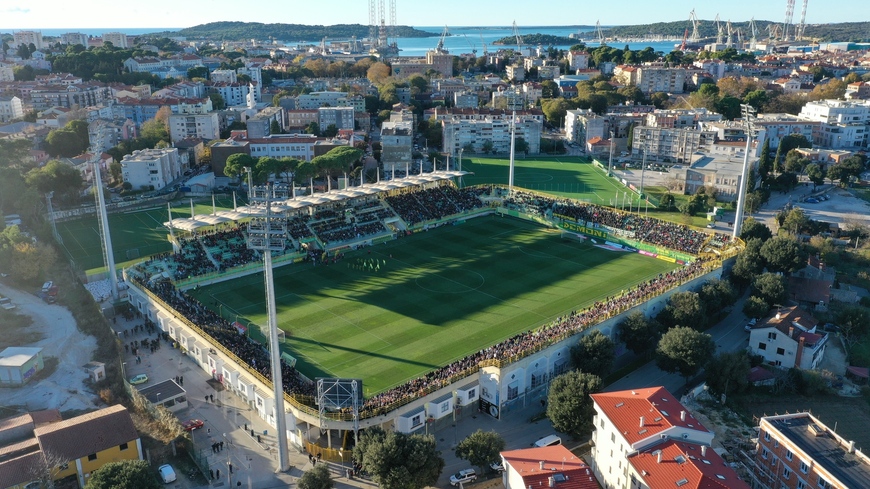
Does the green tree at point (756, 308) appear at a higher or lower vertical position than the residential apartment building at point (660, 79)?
lower

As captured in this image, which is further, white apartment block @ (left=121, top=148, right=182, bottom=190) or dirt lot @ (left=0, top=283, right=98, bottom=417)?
white apartment block @ (left=121, top=148, right=182, bottom=190)

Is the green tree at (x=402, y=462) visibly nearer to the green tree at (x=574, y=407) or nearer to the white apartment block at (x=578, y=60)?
the green tree at (x=574, y=407)

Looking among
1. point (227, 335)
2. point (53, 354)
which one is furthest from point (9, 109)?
point (227, 335)

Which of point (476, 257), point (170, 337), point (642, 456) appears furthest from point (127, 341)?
point (642, 456)

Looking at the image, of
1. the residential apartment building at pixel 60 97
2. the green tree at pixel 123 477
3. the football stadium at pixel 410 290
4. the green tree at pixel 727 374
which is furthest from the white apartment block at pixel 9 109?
the green tree at pixel 727 374

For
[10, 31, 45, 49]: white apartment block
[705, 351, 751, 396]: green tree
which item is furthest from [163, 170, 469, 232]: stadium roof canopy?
[10, 31, 45, 49]: white apartment block

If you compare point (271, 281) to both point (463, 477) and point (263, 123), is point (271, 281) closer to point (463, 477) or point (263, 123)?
point (463, 477)

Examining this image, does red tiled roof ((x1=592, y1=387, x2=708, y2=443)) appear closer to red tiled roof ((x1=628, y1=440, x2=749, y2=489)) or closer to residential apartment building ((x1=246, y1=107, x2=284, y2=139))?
red tiled roof ((x1=628, y1=440, x2=749, y2=489))

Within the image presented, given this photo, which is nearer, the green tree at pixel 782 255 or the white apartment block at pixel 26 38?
the green tree at pixel 782 255
